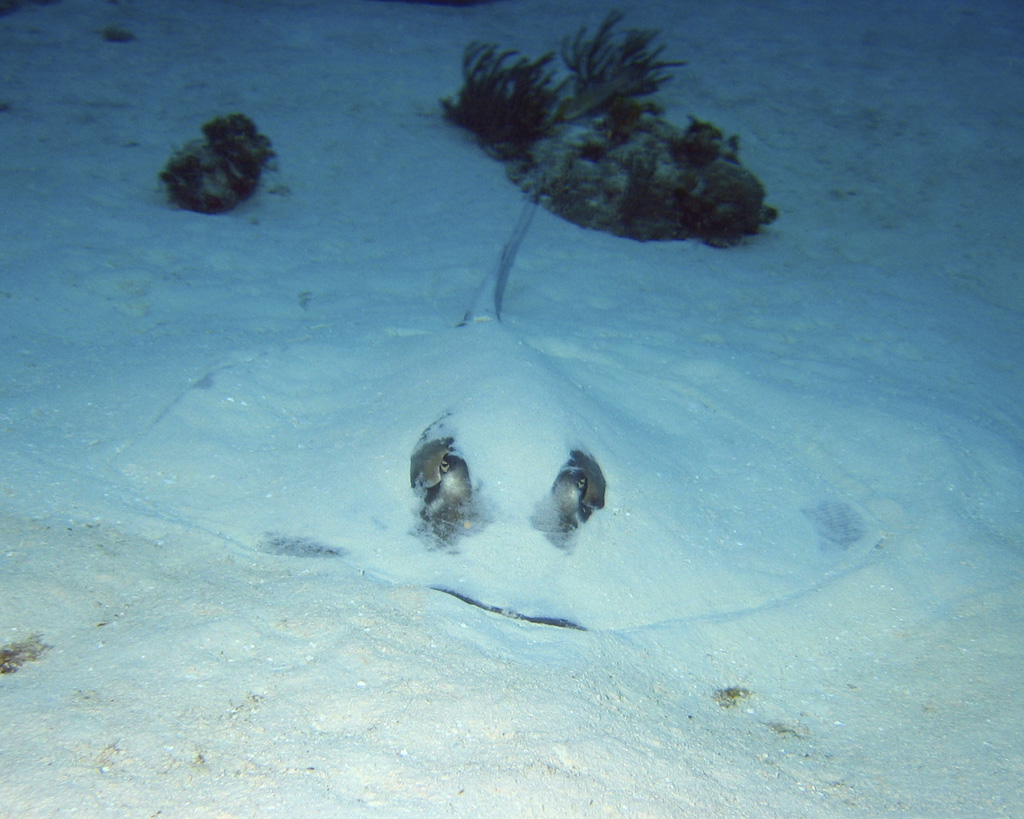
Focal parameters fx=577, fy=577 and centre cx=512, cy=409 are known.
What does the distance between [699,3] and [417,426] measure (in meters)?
15.6

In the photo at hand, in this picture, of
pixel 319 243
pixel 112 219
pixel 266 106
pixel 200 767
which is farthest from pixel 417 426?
pixel 266 106

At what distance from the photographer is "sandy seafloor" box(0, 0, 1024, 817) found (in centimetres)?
191

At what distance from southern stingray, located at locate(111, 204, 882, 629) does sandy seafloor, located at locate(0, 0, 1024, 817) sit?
3 centimetres

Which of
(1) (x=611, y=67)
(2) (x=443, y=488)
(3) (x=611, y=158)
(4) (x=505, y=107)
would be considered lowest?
(2) (x=443, y=488)

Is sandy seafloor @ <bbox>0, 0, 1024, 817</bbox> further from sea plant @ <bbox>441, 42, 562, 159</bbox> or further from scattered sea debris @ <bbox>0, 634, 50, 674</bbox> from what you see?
sea plant @ <bbox>441, 42, 562, 159</bbox>

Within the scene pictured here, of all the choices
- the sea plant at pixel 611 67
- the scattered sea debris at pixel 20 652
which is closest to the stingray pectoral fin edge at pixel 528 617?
the scattered sea debris at pixel 20 652

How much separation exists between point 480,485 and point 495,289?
2.92m

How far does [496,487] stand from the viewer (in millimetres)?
3068

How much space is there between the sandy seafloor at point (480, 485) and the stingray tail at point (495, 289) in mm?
309

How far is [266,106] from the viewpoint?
28.7 feet

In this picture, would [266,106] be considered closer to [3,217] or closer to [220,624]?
[3,217]

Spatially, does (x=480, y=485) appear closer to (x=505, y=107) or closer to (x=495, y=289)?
(x=495, y=289)

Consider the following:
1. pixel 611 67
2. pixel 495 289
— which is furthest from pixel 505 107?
pixel 495 289

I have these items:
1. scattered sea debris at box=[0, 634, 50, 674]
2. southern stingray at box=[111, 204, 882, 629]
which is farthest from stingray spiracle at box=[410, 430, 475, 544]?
scattered sea debris at box=[0, 634, 50, 674]
